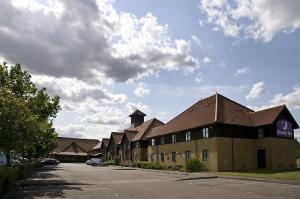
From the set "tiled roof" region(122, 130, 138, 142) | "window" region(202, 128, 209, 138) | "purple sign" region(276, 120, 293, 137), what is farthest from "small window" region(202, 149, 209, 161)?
"tiled roof" region(122, 130, 138, 142)

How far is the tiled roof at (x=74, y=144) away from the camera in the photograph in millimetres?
111387

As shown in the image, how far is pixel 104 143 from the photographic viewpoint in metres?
97.7

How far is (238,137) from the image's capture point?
44.6 meters

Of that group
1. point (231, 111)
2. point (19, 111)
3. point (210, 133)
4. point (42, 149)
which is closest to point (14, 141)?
point (19, 111)

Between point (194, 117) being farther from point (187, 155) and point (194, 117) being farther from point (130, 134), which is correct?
point (130, 134)

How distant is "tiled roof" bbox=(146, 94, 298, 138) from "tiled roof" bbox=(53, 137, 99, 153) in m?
62.6

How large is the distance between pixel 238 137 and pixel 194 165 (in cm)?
596

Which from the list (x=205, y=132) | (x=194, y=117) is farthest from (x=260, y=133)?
(x=194, y=117)

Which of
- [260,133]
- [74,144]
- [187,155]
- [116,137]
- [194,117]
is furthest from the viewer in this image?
[74,144]

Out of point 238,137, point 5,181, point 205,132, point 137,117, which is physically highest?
point 137,117

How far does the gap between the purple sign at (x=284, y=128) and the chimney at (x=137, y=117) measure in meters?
47.7

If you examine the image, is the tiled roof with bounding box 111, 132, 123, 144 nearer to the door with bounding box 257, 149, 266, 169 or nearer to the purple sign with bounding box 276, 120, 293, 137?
the door with bounding box 257, 149, 266, 169

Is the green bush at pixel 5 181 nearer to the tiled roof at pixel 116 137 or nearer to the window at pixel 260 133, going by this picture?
the window at pixel 260 133

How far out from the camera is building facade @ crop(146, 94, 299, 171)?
43312mm
